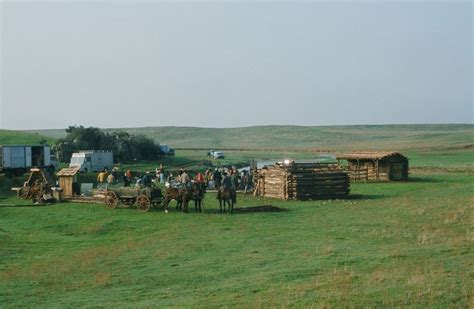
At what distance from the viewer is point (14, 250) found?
23.5 meters

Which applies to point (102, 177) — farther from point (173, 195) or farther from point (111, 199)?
point (173, 195)

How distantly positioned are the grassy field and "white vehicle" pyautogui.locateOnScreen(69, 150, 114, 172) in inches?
839

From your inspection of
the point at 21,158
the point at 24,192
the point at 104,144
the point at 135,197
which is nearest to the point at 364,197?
the point at 135,197

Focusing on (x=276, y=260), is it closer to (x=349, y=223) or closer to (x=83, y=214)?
(x=349, y=223)

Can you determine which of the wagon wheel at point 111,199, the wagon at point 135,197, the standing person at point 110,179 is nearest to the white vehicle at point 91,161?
the standing person at point 110,179

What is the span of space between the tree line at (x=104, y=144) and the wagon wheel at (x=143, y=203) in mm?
37007

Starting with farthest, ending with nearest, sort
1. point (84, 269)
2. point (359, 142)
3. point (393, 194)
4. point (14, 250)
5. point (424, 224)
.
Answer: point (359, 142) < point (393, 194) < point (424, 224) < point (14, 250) < point (84, 269)

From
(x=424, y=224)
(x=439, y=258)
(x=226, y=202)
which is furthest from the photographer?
(x=226, y=202)

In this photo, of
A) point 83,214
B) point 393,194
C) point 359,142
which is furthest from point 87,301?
point 359,142

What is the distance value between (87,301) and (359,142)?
171104mm

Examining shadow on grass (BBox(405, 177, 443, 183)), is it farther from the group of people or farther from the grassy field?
the grassy field

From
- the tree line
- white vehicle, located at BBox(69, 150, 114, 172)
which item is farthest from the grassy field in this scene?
the tree line

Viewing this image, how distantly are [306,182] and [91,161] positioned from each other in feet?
79.4

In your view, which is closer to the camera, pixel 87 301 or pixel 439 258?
pixel 87 301
